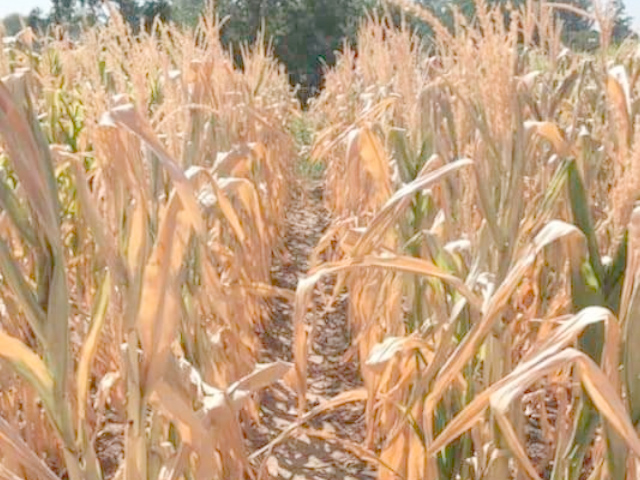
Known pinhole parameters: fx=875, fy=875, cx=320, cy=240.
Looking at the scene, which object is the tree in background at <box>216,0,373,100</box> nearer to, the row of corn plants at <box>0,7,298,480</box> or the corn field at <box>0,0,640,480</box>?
the corn field at <box>0,0,640,480</box>

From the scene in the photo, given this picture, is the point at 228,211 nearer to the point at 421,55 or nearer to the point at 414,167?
the point at 414,167

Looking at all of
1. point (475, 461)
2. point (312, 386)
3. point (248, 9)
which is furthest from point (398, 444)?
point (248, 9)

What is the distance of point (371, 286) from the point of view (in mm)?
2727

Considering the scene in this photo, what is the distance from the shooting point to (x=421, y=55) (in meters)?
3.91

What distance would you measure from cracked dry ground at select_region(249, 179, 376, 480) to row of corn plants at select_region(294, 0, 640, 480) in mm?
237

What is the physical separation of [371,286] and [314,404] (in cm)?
64

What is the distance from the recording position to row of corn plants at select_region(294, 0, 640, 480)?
126cm

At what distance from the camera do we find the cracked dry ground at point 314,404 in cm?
266

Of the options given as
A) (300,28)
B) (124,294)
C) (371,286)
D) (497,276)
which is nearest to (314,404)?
(371,286)

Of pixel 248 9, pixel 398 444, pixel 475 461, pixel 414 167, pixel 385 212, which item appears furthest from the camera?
pixel 248 9

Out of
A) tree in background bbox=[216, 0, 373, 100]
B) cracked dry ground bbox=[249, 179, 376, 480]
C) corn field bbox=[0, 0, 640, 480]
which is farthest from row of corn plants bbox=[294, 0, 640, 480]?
tree in background bbox=[216, 0, 373, 100]

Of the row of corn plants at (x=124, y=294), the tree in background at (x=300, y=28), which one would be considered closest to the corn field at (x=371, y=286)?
the row of corn plants at (x=124, y=294)

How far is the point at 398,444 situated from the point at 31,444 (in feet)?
3.22

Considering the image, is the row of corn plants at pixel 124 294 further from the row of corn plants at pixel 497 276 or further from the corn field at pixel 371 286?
the row of corn plants at pixel 497 276
